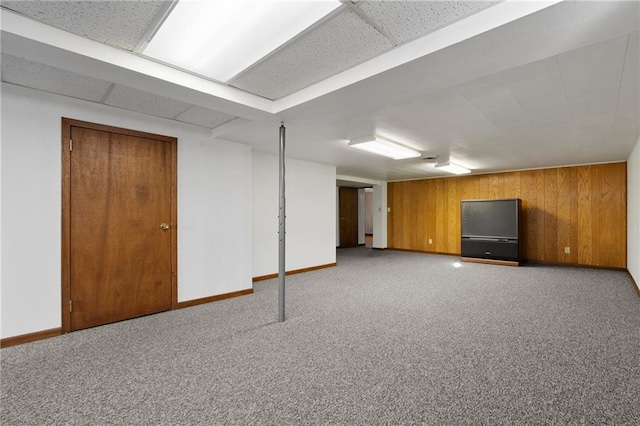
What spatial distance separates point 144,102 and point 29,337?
7.49 ft

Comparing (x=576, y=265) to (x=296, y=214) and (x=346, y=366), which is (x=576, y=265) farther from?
(x=346, y=366)

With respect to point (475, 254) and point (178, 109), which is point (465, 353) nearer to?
point (178, 109)

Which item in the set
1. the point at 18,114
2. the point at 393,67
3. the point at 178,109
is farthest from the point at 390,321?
the point at 18,114

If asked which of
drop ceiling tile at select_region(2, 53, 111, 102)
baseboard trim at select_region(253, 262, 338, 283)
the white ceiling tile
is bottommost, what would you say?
baseboard trim at select_region(253, 262, 338, 283)

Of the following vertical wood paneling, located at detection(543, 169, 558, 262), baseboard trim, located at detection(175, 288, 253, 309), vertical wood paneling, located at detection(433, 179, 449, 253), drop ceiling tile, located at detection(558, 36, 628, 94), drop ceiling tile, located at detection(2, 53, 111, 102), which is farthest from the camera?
vertical wood paneling, located at detection(433, 179, 449, 253)

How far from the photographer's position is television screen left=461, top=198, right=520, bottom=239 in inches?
245

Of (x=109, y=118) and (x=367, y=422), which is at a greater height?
(x=109, y=118)

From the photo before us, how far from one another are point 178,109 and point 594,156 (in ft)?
21.8

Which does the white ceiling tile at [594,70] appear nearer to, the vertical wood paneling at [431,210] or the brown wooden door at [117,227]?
the brown wooden door at [117,227]

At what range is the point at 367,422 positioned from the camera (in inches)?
61.0

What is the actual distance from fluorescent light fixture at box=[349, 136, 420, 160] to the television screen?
2.65 m

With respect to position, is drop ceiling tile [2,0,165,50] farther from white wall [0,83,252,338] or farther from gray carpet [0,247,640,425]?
gray carpet [0,247,640,425]

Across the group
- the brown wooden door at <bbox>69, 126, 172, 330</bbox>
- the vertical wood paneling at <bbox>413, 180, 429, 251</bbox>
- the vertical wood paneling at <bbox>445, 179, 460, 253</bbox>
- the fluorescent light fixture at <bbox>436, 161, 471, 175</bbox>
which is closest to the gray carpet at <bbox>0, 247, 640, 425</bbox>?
the brown wooden door at <bbox>69, 126, 172, 330</bbox>

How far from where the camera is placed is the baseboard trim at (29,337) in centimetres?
246
